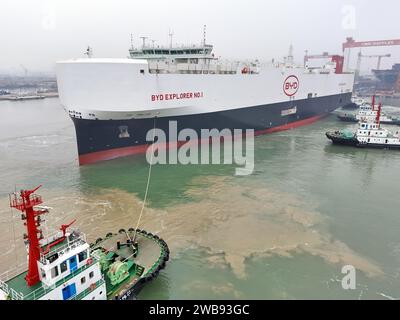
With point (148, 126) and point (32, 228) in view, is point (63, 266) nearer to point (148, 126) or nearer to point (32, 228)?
point (32, 228)

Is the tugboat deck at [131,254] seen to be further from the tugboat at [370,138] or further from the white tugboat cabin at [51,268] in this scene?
the tugboat at [370,138]

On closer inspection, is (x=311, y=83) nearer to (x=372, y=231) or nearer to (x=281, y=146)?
(x=281, y=146)

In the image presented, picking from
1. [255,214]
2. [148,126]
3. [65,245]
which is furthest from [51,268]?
[148,126]

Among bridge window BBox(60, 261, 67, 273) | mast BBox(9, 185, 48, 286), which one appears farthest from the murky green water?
mast BBox(9, 185, 48, 286)

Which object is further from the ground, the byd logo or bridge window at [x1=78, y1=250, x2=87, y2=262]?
the byd logo

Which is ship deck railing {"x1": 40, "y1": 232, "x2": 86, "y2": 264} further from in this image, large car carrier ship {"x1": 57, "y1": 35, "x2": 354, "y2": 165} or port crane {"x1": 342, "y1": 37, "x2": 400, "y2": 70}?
port crane {"x1": 342, "y1": 37, "x2": 400, "y2": 70}

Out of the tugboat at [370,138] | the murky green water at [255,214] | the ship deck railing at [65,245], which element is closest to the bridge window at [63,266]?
the ship deck railing at [65,245]
